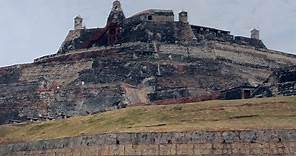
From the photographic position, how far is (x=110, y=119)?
32.7 m

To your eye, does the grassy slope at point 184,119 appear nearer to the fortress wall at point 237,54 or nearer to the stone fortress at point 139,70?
the stone fortress at point 139,70

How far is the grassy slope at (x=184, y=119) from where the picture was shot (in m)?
28.6

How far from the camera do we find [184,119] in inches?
1200

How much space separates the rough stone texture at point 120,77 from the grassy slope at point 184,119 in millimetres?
9536

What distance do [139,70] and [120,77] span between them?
1.45 metres

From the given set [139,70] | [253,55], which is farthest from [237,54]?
[139,70]

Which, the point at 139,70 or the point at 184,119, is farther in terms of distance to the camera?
the point at 139,70

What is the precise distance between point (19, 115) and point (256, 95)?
16.0 m

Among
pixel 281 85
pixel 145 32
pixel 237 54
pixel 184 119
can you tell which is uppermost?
pixel 145 32

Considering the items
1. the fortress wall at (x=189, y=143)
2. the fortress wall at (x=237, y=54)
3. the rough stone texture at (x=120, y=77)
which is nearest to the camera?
the fortress wall at (x=189, y=143)

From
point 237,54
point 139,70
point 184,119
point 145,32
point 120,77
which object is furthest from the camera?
point 237,54

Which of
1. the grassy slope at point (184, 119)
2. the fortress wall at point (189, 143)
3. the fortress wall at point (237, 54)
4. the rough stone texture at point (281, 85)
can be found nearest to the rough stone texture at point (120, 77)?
the fortress wall at point (237, 54)

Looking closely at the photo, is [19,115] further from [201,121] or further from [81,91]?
[201,121]

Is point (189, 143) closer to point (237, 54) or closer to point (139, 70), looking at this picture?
point (139, 70)
